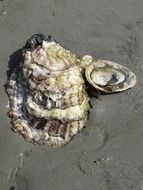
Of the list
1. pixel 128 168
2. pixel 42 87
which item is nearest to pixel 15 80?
pixel 42 87

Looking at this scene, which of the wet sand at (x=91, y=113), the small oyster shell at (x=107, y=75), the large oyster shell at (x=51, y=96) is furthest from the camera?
the small oyster shell at (x=107, y=75)

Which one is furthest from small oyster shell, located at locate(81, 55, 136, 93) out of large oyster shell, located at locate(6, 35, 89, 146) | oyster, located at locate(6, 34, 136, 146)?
large oyster shell, located at locate(6, 35, 89, 146)

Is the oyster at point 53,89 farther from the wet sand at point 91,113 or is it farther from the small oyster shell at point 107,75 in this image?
the wet sand at point 91,113

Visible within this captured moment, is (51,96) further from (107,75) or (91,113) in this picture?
(107,75)

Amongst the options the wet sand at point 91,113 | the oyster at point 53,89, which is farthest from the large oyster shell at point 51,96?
the wet sand at point 91,113

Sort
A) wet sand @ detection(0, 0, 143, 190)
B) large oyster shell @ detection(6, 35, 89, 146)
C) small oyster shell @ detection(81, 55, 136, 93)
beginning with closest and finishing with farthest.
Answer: wet sand @ detection(0, 0, 143, 190) < large oyster shell @ detection(6, 35, 89, 146) < small oyster shell @ detection(81, 55, 136, 93)

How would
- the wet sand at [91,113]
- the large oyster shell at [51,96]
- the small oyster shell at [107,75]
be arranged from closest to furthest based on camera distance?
the wet sand at [91,113]
the large oyster shell at [51,96]
the small oyster shell at [107,75]

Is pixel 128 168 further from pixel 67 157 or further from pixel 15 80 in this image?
pixel 15 80

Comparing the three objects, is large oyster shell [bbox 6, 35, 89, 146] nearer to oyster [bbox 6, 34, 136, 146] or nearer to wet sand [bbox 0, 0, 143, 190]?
oyster [bbox 6, 34, 136, 146]
